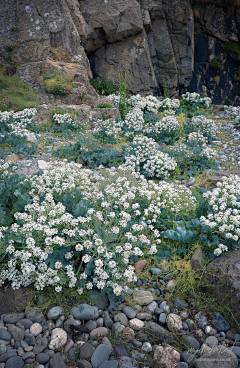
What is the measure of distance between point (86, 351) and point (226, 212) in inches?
86.9

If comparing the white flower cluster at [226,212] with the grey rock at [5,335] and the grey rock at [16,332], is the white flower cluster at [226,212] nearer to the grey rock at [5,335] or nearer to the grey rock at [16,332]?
the grey rock at [16,332]

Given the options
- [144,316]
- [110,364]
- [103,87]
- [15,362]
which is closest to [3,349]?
[15,362]

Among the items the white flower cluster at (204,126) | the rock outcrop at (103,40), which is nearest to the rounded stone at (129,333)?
the white flower cluster at (204,126)

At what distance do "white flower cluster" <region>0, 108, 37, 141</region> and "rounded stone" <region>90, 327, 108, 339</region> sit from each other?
5221mm

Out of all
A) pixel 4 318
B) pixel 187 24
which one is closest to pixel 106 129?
pixel 4 318

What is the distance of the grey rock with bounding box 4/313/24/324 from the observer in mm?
2574

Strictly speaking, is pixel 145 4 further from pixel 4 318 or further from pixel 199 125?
pixel 4 318

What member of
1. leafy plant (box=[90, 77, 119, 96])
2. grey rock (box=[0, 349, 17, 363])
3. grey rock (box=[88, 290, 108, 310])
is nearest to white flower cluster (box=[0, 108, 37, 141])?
grey rock (box=[88, 290, 108, 310])

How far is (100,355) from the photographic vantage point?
226 cm

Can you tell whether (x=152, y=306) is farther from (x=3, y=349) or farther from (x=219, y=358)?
(x=3, y=349)

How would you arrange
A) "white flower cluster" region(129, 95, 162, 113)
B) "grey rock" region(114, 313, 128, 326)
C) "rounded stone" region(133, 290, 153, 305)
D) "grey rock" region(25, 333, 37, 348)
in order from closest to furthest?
"grey rock" region(25, 333, 37, 348) < "grey rock" region(114, 313, 128, 326) < "rounded stone" region(133, 290, 153, 305) < "white flower cluster" region(129, 95, 162, 113)

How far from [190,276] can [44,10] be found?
11.0 meters

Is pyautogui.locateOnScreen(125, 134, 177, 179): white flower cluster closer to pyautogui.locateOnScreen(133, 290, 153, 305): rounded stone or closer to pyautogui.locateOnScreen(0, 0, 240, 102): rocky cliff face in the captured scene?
pyautogui.locateOnScreen(133, 290, 153, 305): rounded stone

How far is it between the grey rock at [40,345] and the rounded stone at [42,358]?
6 centimetres
